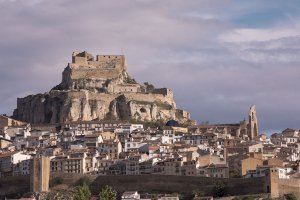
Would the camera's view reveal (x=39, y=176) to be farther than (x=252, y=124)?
No

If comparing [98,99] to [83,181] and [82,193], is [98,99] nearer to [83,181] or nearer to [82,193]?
[83,181]

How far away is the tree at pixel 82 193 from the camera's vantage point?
7219 centimetres

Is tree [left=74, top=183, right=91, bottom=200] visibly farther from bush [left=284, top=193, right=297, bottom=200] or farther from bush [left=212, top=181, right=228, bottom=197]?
bush [left=284, top=193, right=297, bottom=200]

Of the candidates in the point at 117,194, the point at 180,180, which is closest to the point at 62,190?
the point at 117,194

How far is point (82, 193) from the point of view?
72.5 m

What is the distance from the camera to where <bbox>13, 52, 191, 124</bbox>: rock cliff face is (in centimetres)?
10550

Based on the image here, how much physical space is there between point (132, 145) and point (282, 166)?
18144 millimetres

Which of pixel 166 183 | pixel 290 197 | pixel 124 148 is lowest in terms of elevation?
pixel 290 197

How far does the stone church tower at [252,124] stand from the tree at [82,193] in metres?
31.4

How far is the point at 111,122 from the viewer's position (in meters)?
103

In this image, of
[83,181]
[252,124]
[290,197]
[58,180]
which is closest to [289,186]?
[290,197]

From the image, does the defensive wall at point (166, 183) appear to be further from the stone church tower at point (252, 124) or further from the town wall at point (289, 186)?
the stone church tower at point (252, 124)

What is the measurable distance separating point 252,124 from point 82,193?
119 ft

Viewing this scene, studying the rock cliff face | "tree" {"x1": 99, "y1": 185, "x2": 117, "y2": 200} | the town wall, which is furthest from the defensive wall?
the rock cliff face
